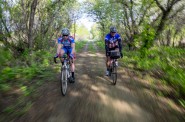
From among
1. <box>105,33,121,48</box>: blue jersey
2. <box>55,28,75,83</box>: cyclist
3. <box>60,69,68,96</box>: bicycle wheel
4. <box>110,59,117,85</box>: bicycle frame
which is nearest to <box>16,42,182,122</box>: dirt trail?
<box>60,69,68,96</box>: bicycle wheel

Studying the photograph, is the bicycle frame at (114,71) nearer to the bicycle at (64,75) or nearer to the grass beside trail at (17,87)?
the bicycle at (64,75)

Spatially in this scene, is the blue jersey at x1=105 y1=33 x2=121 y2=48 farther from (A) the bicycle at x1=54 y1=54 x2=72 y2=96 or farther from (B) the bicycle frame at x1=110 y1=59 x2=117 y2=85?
(A) the bicycle at x1=54 y1=54 x2=72 y2=96

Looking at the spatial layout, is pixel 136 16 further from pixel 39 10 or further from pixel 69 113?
pixel 69 113

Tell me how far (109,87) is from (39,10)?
13607mm

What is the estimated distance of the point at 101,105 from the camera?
219 inches

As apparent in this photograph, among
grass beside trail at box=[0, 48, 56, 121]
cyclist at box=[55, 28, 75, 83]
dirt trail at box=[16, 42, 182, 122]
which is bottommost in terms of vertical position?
dirt trail at box=[16, 42, 182, 122]

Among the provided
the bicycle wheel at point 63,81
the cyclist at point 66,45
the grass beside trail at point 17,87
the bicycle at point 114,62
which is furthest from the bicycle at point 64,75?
the bicycle at point 114,62

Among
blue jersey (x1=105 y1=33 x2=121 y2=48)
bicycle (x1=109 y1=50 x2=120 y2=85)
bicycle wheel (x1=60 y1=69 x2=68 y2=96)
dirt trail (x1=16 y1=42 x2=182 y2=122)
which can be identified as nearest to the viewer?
dirt trail (x1=16 y1=42 x2=182 y2=122)

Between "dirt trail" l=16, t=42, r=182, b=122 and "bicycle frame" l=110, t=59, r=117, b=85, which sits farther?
"bicycle frame" l=110, t=59, r=117, b=85

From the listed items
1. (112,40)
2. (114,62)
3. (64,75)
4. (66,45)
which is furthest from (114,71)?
(64,75)

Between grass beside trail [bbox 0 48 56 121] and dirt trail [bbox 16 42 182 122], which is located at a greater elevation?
grass beside trail [bbox 0 48 56 121]

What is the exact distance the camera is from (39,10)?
60.3ft

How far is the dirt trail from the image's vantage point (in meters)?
4.75

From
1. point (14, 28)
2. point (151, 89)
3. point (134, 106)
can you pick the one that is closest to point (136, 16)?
point (14, 28)
